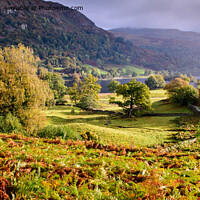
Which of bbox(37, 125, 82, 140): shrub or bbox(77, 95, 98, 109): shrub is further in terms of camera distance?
bbox(77, 95, 98, 109): shrub

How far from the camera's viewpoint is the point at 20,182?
13.2ft

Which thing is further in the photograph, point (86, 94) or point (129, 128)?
point (86, 94)

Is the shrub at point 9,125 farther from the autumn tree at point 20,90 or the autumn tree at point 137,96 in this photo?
the autumn tree at point 137,96

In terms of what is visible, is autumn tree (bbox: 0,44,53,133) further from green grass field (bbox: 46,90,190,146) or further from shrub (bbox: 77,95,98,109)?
shrub (bbox: 77,95,98,109)

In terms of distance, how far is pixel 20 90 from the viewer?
1947 cm

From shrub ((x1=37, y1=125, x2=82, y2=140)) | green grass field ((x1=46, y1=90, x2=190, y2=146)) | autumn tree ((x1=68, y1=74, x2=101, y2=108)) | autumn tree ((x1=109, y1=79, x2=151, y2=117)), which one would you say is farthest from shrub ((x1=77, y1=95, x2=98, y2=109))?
shrub ((x1=37, y1=125, x2=82, y2=140))

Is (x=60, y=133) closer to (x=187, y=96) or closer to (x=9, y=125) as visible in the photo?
(x=9, y=125)

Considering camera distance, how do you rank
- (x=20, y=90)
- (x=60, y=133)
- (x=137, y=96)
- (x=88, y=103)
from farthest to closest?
(x=88, y=103) → (x=137, y=96) → (x=20, y=90) → (x=60, y=133)

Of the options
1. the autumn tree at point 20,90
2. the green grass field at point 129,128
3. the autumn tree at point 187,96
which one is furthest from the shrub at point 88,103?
the autumn tree at point 20,90

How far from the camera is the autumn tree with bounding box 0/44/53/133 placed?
19.4m

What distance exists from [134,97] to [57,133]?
33.4m

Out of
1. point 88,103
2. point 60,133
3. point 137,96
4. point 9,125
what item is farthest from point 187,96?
point 9,125

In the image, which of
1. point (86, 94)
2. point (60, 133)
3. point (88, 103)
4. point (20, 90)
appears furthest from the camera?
point (86, 94)

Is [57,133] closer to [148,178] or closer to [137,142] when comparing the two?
[137,142]
